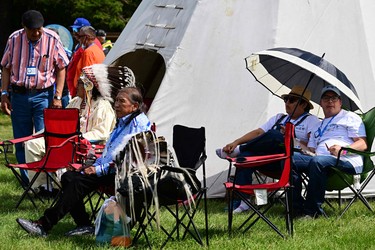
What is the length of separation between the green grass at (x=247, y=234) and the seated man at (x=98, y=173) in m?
0.15

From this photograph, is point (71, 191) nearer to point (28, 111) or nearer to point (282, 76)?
point (282, 76)

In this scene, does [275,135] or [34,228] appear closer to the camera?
[34,228]

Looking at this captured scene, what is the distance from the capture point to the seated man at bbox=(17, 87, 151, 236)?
294 inches

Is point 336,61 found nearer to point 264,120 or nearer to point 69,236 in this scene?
point 264,120

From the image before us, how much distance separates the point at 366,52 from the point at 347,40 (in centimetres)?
24

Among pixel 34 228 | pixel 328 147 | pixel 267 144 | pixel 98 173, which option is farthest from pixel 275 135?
pixel 34 228

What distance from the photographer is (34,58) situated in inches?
394

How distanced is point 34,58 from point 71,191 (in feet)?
9.53

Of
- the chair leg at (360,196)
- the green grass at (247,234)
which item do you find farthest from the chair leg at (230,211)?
the chair leg at (360,196)

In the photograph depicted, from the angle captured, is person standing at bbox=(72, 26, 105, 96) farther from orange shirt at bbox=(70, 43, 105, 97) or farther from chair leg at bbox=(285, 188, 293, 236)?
chair leg at bbox=(285, 188, 293, 236)

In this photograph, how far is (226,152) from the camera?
8.73 meters

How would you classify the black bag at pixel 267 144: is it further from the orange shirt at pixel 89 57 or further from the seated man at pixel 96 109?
the orange shirt at pixel 89 57

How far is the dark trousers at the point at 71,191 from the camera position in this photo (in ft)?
24.5

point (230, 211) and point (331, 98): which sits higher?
point (331, 98)
